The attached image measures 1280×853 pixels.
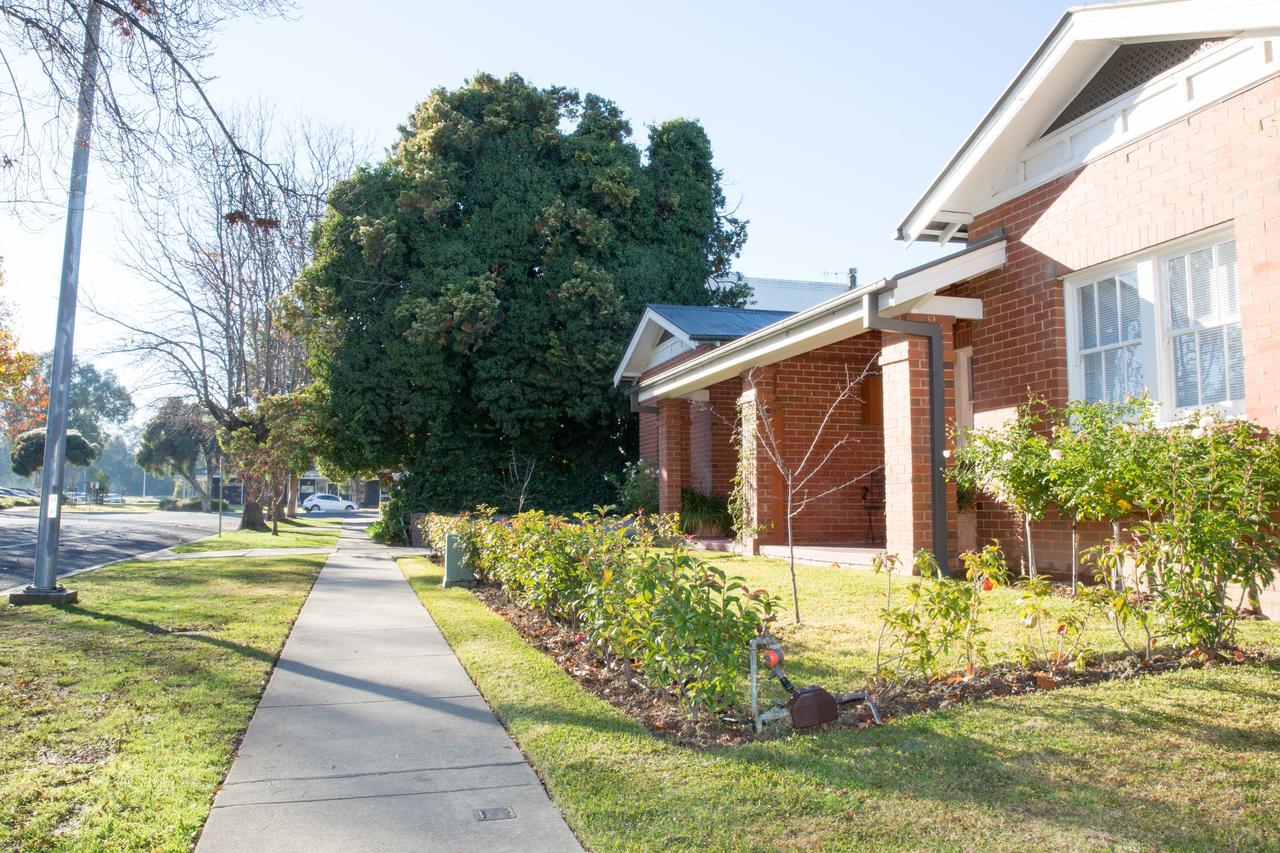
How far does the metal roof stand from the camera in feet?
51.6

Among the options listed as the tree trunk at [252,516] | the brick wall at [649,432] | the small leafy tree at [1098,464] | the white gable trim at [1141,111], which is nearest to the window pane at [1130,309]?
the small leafy tree at [1098,464]

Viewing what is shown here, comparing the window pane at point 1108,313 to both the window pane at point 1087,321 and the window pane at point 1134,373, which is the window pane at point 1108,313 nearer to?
the window pane at point 1087,321

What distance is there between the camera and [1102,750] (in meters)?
4.14

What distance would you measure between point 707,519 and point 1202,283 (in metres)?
8.87

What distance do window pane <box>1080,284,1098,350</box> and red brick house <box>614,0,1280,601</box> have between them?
0.06 feet

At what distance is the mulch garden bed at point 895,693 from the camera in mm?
4777

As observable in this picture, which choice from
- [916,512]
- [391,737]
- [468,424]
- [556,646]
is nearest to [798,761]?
[391,737]

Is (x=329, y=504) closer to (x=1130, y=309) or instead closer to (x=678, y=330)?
(x=678, y=330)

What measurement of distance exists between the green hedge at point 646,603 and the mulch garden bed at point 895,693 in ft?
0.42

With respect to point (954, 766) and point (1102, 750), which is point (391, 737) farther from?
point (1102, 750)

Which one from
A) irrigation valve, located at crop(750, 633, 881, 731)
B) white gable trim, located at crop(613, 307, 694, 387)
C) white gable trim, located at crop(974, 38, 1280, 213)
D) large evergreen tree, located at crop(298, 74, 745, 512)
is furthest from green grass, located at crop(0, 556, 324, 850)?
large evergreen tree, located at crop(298, 74, 745, 512)

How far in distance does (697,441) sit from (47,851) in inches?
547

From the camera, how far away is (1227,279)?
7488mm

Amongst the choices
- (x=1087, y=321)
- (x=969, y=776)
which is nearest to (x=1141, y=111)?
(x=1087, y=321)
